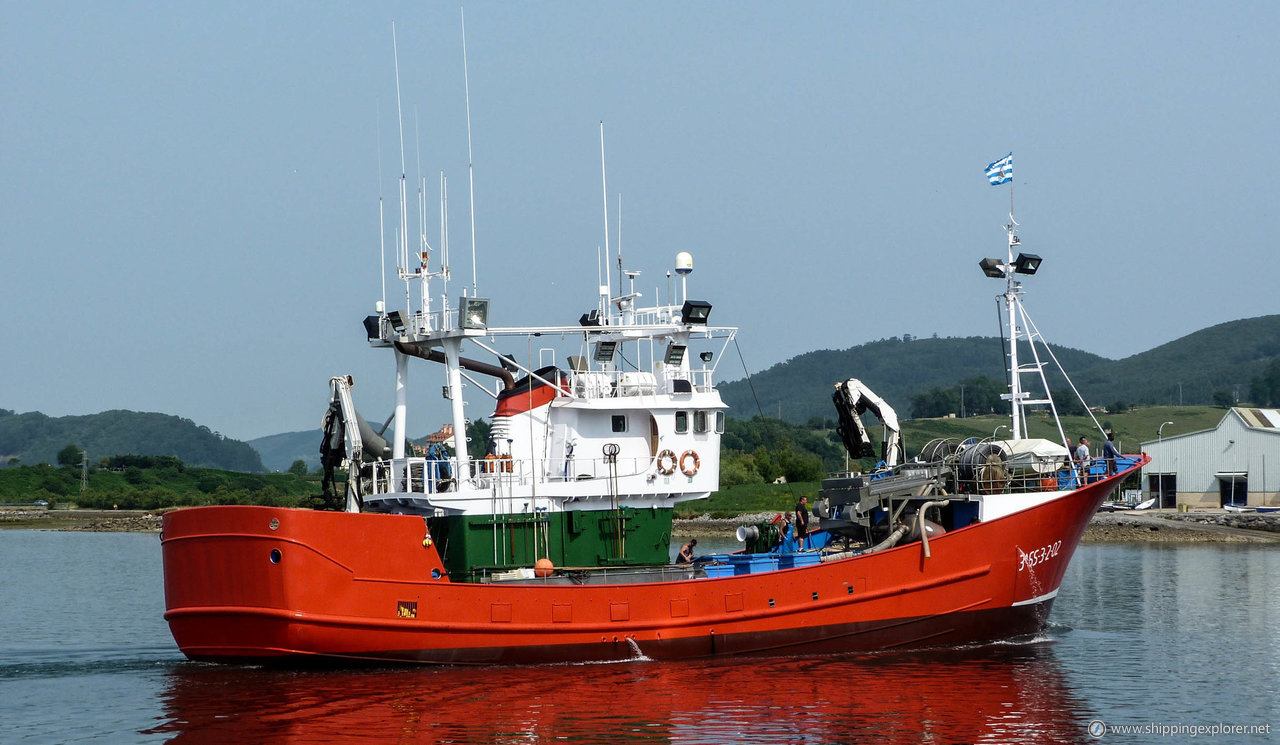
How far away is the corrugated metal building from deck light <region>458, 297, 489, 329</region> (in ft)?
144

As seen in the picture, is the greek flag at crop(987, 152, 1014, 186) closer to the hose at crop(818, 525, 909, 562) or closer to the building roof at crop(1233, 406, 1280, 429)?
the hose at crop(818, 525, 909, 562)

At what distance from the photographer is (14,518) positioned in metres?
70.5

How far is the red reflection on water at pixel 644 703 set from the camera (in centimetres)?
1502

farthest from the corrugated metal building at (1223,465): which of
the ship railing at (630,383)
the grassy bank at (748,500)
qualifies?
the ship railing at (630,383)

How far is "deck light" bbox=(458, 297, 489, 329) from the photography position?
18.8 metres

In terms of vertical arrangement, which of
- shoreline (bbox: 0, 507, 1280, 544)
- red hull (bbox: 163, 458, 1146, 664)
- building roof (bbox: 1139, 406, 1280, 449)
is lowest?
shoreline (bbox: 0, 507, 1280, 544)

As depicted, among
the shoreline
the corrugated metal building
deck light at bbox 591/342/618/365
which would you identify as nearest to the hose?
deck light at bbox 591/342/618/365

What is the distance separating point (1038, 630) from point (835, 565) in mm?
4309

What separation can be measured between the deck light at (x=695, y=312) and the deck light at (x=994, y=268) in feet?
15.2

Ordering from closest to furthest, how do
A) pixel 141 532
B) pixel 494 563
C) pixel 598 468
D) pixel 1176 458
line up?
1. pixel 494 563
2. pixel 598 468
3. pixel 1176 458
4. pixel 141 532

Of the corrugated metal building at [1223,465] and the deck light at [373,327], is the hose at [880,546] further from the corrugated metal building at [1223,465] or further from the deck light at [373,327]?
the corrugated metal building at [1223,465]

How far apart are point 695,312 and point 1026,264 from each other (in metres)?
5.51

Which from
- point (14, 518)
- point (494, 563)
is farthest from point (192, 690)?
point (14, 518)

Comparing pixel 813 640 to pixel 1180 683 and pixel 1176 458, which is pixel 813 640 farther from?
pixel 1176 458
